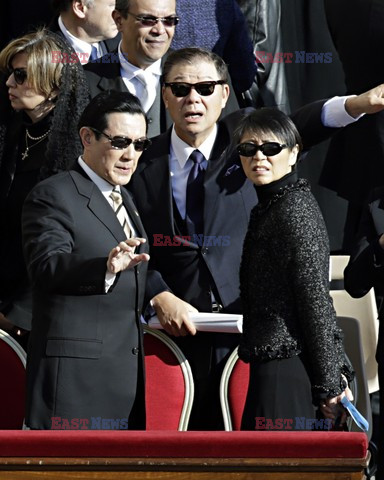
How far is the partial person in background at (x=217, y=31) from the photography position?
5391 mm

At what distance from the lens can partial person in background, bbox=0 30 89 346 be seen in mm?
4602

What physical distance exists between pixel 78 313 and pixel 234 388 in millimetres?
827

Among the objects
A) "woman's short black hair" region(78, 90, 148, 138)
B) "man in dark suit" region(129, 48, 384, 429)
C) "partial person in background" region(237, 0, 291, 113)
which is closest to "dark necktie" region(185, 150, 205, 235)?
"man in dark suit" region(129, 48, 384, 429)

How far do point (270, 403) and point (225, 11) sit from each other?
2269mm

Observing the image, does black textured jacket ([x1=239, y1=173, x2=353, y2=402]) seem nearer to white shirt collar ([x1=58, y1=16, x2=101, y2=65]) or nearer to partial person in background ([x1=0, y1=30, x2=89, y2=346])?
partial person in background ([x1=0, y1=30, x2=89, y2=346])

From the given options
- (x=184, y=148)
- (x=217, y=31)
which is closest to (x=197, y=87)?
(x=184, y=148)

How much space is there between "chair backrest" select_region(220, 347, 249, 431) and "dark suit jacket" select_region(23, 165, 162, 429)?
1.55 feet

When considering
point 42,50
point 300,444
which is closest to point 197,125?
point 42,50

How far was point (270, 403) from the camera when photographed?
3.83m

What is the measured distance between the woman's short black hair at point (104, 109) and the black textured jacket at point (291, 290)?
0.62 meters

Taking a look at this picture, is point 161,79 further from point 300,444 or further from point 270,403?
point 300,444

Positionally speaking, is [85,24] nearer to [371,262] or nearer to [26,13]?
[26,13]

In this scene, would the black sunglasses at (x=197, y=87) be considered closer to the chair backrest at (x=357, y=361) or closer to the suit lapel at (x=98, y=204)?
the suit lapel at (x=98, y=204)

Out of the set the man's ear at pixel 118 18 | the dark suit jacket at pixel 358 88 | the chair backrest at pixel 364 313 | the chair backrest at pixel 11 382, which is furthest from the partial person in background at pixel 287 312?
the chair backrest at pixel 364 313
